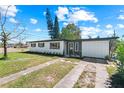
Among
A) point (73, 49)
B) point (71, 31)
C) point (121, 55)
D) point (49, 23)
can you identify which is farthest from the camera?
point (49, 23)

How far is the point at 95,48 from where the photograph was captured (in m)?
20.3

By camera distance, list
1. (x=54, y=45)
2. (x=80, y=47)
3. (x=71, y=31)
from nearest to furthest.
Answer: (x=80, y=47) < (x=54, y=45) < (x=71, y=31)

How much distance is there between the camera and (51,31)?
40.6m

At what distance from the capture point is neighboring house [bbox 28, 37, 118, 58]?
19.2 m

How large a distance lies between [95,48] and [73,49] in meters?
3.39

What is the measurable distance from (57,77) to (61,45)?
14.1 m

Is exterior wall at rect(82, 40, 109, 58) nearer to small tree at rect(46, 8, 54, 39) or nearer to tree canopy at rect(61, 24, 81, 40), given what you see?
tree canopy at rect(61, 24, 81, 40)

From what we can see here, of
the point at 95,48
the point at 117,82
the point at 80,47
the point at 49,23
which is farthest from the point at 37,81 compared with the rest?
the point at 49,23

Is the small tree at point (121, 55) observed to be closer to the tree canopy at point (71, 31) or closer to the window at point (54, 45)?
A: the window at point (54, 45)

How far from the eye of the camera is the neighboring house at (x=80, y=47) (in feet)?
63.1

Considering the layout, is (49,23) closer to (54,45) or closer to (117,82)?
(54,45)

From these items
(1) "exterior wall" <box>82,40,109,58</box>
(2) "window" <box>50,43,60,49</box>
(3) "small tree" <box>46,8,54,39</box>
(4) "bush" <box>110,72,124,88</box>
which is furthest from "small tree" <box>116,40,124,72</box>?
(3) "small tree" <box>46,8,54,39</box>

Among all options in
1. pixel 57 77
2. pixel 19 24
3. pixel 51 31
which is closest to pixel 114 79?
pixel 57 77
